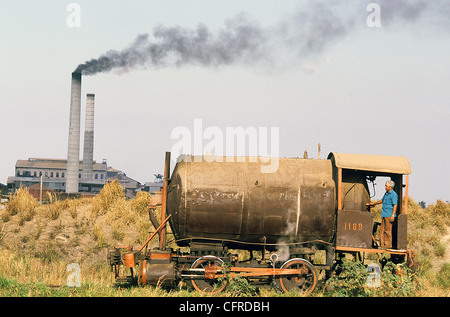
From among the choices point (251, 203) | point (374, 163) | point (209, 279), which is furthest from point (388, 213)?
point (209, 279)

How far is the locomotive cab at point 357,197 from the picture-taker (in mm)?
12867

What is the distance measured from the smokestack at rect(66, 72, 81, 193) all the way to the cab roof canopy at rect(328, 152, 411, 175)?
67.7 m

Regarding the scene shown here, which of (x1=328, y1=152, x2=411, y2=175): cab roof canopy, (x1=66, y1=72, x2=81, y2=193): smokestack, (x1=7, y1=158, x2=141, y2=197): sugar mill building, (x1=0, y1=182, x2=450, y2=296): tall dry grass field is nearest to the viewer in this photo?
(x1=328, y1=152, x2=411, y2=175): cab roof canopy

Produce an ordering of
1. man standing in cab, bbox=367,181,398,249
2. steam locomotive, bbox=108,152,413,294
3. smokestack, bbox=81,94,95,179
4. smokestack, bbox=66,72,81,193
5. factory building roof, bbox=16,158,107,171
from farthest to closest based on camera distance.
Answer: factory building roof, bbox=16,158,107,171 < smokestack, bbox=81,94,95,179 < smokestack, bbox=66,72,81,193 < man standing in cab, bbox=367,181,398,249 < steam locomotive, bbox=108,152,413,294

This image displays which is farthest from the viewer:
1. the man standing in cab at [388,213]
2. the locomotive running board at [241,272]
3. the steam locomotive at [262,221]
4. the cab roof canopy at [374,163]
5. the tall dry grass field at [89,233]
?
the tall dry grass field at [89,233]

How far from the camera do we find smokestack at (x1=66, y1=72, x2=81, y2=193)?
75481 millimetres

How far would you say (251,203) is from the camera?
12.8 m

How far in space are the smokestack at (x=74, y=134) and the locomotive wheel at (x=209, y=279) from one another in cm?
6704

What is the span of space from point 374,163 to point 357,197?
1.01 metres

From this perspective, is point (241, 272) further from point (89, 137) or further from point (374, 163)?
point (89, 137)

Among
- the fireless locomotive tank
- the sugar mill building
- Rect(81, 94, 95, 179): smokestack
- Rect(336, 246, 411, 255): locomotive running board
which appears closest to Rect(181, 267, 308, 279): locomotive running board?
the fireless locomotive tank

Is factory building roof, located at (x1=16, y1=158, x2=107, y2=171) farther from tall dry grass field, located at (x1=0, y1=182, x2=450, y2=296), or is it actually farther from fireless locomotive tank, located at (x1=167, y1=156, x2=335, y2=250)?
fireless locomotive tank, located at (x1=167, y1=156, x2=335, y2=250)

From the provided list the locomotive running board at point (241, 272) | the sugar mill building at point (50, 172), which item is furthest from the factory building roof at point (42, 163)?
the locomotive running board at point (241, 272)

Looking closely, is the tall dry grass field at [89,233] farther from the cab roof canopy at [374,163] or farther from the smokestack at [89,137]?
the smokestack at [89,137]
